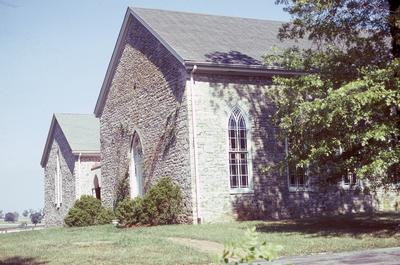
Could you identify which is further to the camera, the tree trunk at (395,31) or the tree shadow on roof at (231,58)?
the tree shadow on roof at (231,58)

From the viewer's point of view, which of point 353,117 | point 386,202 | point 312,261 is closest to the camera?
point 312,261

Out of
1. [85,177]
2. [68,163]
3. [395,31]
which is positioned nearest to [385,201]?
[395,31]

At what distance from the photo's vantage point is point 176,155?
2019 centimetres

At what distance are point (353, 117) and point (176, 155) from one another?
917 cm

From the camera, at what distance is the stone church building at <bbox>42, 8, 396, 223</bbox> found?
19328 mm

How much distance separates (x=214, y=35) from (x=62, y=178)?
18.7 metres

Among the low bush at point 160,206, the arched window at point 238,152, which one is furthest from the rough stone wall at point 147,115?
the arched window at point 238,152

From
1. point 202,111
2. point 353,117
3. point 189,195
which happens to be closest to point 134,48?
point 202,111

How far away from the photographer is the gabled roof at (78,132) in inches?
1355

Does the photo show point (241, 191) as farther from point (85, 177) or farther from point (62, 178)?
point (62, 178)

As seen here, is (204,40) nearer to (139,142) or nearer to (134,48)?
(134,48)

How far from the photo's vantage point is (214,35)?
23234 mm

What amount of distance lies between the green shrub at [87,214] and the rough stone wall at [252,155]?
815 centimetres

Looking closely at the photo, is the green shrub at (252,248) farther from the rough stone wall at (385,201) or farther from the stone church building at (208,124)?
the rough stone wall at (385,201)
